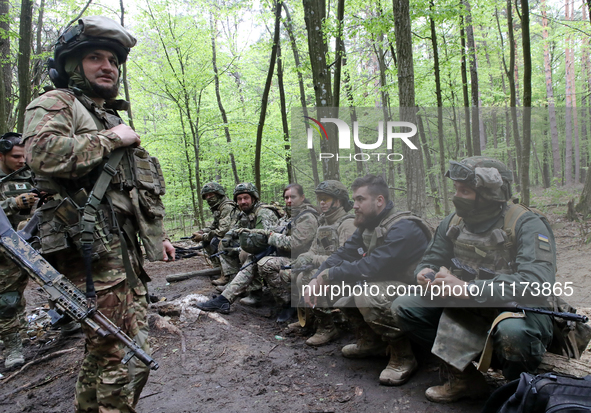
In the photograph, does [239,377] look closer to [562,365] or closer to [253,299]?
[253,299]

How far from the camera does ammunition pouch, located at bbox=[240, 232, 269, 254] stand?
5.32m

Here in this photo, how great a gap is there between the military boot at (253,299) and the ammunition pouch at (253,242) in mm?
650

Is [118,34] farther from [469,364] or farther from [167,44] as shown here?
[167,44]

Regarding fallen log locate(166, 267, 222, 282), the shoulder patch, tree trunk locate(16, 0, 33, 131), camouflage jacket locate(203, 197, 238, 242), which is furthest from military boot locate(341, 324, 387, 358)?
tree trunk locate(16, 0, 33, 131)

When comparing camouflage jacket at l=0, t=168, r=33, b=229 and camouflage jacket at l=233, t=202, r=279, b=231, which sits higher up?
camouflage jacket at l=0, t=168, r=33, b=229

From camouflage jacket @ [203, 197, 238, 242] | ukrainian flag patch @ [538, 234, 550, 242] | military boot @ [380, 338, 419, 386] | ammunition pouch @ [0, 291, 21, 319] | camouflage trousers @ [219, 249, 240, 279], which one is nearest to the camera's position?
ukrainian flag patch @ [538, 234, 550, 242]

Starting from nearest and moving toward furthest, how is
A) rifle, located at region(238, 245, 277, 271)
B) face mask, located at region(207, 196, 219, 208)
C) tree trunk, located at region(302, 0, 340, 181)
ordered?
rifle, located at region(238, 245, 277, 271) → tree trunk, located at region(302, 0, 340, 181) → face mask, located at region(207, 196, 219, 208)

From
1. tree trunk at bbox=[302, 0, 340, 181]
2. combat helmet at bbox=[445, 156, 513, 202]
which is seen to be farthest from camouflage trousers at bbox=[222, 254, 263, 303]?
combat helmet at bbox=[445, 156, 513, 202]

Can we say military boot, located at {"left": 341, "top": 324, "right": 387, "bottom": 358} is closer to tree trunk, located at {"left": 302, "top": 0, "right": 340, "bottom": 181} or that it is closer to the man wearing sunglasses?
the man wearing sunglasses

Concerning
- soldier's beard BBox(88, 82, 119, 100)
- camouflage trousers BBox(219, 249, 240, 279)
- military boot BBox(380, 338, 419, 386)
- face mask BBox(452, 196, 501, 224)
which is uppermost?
soldier's beard BBox(88, 82, 119, 100)

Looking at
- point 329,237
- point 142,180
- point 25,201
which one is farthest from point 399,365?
point 25,201

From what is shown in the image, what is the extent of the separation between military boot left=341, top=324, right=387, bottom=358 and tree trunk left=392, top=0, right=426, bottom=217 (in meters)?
1.23

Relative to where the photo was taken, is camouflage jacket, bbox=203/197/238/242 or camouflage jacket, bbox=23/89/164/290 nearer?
camouflage jacket, bbox=23/89/164/290

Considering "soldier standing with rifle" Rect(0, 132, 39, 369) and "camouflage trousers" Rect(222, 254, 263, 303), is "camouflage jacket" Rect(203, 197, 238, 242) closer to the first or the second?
"camouflage trousers" Rect(222, 254, 263, 303)
